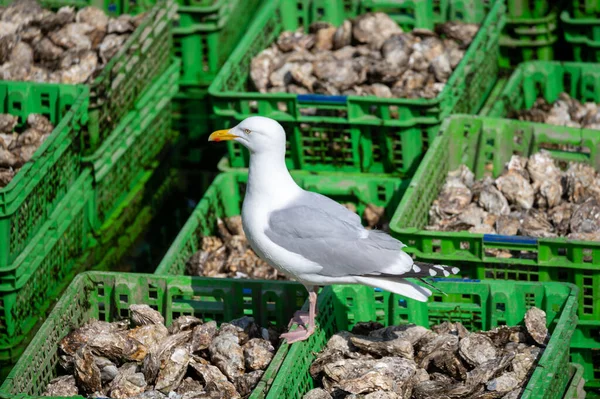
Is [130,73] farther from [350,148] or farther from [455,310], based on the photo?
[455,310]

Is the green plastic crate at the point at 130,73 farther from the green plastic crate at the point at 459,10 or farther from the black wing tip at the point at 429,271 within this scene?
the black wing tip at the point at 429,271

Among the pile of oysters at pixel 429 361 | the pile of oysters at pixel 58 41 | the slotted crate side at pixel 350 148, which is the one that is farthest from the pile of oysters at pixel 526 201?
the pile of oysters at pixel 58 41

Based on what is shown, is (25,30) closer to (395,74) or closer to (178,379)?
(395,74)

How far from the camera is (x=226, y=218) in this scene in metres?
5.66

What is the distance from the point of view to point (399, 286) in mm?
4301

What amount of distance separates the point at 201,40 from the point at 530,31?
179 cm

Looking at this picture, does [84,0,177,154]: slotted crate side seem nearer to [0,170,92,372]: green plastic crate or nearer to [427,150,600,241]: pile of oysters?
[0,170,92,372]: green plastic crate

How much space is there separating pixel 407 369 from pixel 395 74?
2.27 metres

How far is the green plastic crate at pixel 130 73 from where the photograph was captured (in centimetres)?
573

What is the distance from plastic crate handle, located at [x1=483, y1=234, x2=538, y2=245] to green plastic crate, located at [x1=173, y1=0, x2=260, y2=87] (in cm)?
239

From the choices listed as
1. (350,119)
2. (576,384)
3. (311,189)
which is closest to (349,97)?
(350,119)

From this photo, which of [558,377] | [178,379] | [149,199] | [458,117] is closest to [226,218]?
[149,199]

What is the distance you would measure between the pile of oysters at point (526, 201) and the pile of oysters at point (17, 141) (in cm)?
181

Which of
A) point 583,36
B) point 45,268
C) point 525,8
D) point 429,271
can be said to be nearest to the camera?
point 429,271
